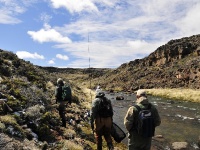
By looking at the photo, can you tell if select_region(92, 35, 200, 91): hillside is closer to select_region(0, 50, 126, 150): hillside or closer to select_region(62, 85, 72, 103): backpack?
select_region(0, 50, 126, 150): hillside

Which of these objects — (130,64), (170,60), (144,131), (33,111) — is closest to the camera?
(144,131)

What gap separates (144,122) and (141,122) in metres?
0.08

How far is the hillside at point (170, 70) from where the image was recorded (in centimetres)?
7075

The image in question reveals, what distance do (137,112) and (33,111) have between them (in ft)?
22.8

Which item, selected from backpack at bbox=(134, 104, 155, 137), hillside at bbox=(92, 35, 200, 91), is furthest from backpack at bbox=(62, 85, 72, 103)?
hillside at bbox=(92, 35, 200, 91)

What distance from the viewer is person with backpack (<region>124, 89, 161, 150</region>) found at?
793cm

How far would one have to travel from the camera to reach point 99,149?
11.0 metres

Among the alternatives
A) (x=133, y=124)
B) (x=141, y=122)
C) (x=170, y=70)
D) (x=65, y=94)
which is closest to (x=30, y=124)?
(x=65, y=94)

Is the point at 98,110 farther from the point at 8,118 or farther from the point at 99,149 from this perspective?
the point at 8,118

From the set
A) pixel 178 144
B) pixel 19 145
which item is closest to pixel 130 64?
pixel 178 144

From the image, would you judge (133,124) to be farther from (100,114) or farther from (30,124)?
(30,124)

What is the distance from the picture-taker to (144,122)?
7.88 meters

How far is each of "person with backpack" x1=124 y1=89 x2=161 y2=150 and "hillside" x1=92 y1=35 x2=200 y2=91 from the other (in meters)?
55.3

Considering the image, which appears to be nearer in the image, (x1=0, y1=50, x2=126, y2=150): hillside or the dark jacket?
the dark jacket
